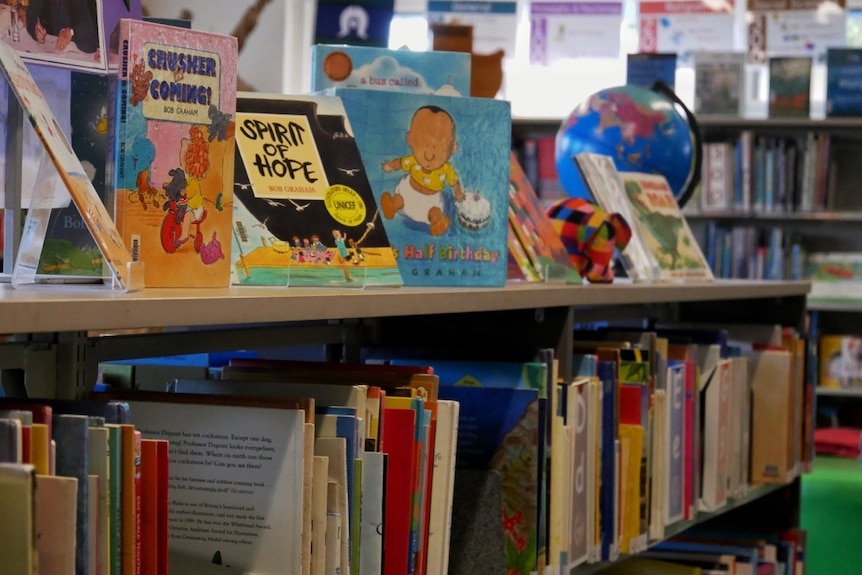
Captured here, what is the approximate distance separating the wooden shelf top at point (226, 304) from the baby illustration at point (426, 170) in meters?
0.15

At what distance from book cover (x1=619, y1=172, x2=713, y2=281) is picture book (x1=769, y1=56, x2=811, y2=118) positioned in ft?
10.4

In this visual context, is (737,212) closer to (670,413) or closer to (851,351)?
(851,351)

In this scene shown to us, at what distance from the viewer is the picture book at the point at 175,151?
1.18 m

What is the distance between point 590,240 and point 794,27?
471cm


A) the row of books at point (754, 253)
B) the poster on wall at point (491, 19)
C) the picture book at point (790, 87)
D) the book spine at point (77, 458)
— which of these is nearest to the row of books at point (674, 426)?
the book spine at point (77, 458)

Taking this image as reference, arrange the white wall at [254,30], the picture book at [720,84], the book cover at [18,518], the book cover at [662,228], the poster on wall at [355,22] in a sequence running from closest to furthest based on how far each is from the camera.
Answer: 1. the book cover at [18,518]
2. the poster on wall at [355,22]
3. the book cover at [662,228]
4. the white wall at [254,30]
5. the picture book at [720,84]

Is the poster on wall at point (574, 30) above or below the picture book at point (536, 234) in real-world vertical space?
above

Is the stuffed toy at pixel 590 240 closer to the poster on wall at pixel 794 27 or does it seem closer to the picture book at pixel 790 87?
the picture book at pixel 790 87

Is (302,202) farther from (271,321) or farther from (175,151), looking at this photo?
(271,321)

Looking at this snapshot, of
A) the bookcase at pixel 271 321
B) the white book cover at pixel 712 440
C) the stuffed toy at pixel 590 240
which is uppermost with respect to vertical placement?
the stuffed toy at pixel 590 240

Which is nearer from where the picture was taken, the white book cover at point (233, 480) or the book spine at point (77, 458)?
the book spine at point (77, 458)

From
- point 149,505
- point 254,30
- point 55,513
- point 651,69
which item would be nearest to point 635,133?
point 651,69

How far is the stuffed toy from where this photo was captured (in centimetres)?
220

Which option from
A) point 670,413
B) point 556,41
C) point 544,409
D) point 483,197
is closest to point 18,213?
point 483,197
